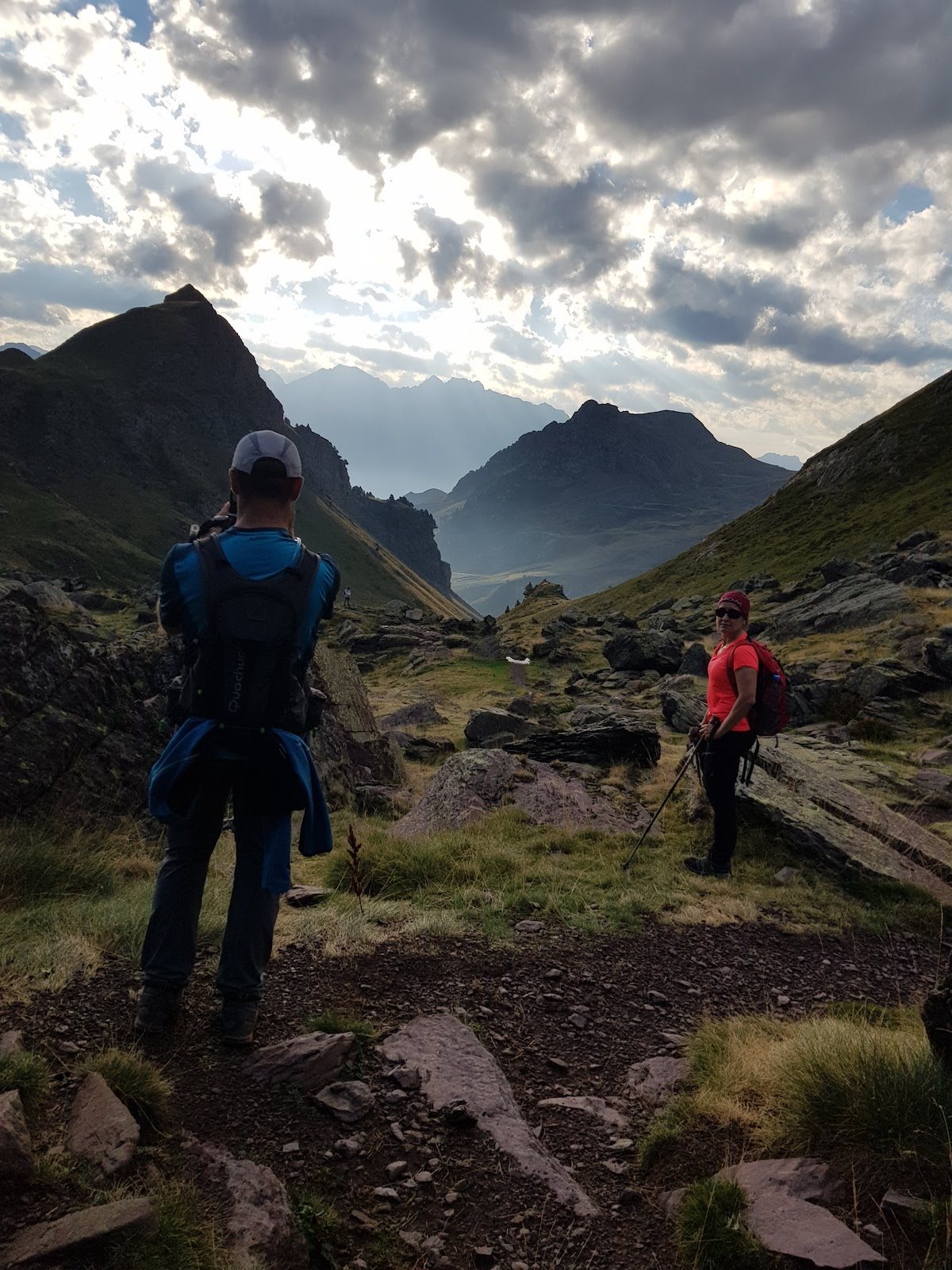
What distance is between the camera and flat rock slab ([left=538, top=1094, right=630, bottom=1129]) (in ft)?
13.3

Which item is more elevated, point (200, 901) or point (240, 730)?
point (240, 730)

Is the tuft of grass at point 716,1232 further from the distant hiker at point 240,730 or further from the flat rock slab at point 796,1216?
the distant hiker at point 240,730

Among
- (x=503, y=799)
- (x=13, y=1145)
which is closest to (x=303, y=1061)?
(x=13, y=1145)

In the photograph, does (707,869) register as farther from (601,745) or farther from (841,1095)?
(841,1095)

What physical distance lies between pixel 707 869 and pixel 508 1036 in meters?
4.66

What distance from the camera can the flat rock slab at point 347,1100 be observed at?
3750mm

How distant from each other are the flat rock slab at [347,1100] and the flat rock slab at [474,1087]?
357 millimetres

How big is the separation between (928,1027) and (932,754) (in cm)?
1223

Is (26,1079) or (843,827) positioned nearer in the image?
(26,1079)

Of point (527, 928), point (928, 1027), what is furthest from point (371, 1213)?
point (527, 928)

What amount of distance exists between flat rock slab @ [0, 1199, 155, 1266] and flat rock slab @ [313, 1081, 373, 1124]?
1302 mm

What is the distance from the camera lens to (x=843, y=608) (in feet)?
102

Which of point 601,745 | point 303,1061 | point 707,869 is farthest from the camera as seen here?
point 601,745

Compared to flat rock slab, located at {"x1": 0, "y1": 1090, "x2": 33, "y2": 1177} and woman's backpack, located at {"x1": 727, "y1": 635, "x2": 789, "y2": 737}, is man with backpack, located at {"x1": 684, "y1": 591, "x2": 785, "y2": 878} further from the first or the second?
flat rock slab, located at {"x1": 0, "y1": 1090, "x2": 33, "y2": 1177}
